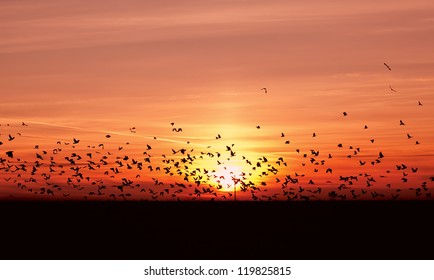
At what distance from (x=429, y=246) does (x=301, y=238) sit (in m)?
11.8

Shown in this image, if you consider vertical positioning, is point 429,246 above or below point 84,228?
below

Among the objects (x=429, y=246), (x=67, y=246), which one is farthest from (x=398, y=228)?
(x=67, y=246)

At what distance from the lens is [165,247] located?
62.8 m

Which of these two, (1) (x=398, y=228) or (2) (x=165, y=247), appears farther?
(1) (x=398, y=228)

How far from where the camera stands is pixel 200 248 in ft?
200
